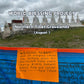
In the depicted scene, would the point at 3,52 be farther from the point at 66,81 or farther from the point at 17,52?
the point at 66,81

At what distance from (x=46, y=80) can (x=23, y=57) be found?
0.73 metres

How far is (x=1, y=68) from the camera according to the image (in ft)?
9.96

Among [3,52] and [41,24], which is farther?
[41,24]

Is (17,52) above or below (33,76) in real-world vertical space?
above

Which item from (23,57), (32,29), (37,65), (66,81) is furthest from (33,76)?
(32,29)

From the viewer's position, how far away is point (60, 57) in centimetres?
289

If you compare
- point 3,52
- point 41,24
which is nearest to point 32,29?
point 41,24

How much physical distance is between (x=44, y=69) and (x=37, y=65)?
0.18m

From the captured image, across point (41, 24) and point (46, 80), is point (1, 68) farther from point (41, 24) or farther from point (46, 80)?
point (41, 24)

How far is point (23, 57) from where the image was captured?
9.82ft

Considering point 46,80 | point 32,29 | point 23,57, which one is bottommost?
point 32,29

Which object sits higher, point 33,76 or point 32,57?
point 32,57

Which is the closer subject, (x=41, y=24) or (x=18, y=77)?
(x=18, y=77)

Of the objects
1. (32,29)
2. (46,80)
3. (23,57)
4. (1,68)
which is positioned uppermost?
(23,57)
